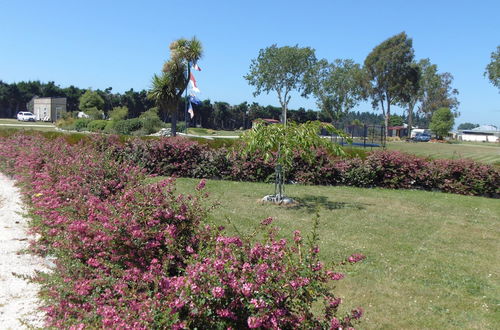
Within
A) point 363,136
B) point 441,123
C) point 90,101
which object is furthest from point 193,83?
point 441,123

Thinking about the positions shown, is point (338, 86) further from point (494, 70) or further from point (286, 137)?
point (286, 137)

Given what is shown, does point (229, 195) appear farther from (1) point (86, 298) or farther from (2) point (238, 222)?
(1) point (86, 298)

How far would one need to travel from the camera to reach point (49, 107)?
56531 mm

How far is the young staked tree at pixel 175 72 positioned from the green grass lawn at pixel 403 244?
18.2 metres

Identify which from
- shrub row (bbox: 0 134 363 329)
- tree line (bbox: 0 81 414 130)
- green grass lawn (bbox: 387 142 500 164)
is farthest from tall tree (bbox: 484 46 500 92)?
shrub row (bbox: 0 134 363 329)

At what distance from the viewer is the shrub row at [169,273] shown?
7.04 feet

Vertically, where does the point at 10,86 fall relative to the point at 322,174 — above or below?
above

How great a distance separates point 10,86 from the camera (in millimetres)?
60625

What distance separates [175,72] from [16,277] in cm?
2415

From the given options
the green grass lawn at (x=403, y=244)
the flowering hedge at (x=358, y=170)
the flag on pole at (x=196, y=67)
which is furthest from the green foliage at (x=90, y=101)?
the green grass lawn at (x=403, y=244)

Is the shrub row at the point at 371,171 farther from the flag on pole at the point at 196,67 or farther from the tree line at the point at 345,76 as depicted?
the tree line at the point at 345,76

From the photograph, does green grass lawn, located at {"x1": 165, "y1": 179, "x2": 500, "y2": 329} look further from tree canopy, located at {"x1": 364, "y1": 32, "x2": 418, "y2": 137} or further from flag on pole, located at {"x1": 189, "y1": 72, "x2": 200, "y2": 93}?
tree canopy, located at {"x1": 364, "y1": 32, "x2": 418, "y2": 137}

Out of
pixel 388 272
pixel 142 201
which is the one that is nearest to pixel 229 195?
pixel 388 272

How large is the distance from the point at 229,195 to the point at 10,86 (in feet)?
211
